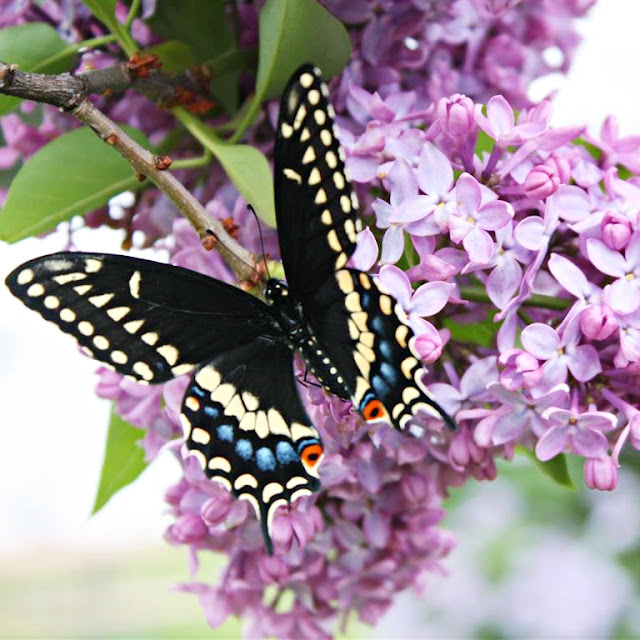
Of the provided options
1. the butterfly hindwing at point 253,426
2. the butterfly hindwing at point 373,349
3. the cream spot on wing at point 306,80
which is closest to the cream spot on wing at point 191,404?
the butterfly hindwing at point 253,426

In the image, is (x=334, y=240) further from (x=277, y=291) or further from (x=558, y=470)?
(x=558, y=470)

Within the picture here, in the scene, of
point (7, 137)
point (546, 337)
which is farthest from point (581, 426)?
point (7, 137)

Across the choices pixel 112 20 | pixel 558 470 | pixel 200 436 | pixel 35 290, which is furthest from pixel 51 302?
pixel 558 470

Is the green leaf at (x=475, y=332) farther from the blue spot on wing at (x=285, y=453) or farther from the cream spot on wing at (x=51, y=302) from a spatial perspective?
the cream spot on wing at (x=51, y=302)

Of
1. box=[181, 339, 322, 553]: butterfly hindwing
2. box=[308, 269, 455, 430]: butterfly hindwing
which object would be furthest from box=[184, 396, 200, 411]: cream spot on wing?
box=[308, 269, 455, 430]: butterfly hindwing

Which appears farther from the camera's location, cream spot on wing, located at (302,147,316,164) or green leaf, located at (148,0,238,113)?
green leaf, located at (148,0,238,113)

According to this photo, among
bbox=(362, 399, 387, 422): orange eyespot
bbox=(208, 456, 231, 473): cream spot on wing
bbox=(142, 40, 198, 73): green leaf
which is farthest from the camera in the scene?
bbox=(142, 40, 198, 73): green leaf

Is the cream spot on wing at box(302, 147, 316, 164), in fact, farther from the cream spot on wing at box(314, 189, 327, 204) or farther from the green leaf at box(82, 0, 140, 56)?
the green leaf at box(82, 0, 140, 56)
